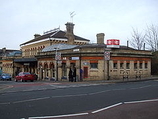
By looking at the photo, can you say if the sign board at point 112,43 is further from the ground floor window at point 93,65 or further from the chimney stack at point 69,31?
the chimney stack at point 69,31

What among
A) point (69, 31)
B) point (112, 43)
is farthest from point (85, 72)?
point (69, 31)

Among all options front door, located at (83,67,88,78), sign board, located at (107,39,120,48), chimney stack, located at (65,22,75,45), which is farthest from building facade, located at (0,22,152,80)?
chimney stack, located at (65,22,75,45)

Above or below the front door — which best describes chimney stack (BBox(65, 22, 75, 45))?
above

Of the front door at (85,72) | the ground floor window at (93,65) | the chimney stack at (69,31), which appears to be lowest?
the front door at (85,72)

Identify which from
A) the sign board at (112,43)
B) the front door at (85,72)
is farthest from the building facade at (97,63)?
the sign board at (112,43)

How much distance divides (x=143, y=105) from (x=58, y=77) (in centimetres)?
2570

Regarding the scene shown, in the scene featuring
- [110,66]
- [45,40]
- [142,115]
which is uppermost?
[45,40]

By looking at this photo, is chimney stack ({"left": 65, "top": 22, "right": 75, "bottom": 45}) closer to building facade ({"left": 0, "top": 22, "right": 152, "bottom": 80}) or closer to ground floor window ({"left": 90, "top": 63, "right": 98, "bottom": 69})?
building facade ({"left": 0, "top": 22, "right": 152, "bottom": 80})

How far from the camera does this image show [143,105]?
10.4 meters

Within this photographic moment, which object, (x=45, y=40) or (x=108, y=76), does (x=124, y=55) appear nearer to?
(x=108, y=76)

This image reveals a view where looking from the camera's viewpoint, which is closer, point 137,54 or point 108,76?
point 108,76

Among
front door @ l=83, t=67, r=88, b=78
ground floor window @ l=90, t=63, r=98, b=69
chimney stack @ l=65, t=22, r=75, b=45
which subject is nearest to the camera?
ground floor window @ l=90, t=63, r=98, b=69

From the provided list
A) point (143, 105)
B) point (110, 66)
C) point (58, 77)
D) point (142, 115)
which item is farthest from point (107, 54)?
point (142, 115)

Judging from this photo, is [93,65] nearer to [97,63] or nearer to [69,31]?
[97,63]
